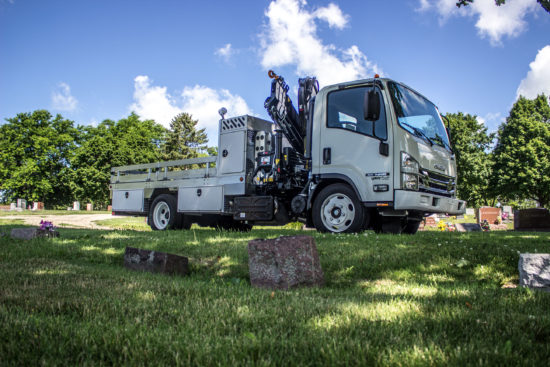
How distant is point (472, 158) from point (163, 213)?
33128 mm

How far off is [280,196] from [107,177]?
1508 inches

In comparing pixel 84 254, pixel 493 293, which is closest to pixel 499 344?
pixel 493 293

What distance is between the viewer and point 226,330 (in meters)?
2.33

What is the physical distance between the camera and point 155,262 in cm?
509

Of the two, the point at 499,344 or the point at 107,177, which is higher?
the point at 107,177

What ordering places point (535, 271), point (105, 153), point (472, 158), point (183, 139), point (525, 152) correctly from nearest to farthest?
point (535, 271) < point (525, 152) < point (472, 158) < point (105, 153) < point (183, 139)

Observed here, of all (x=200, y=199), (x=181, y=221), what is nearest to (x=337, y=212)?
(x=200, y=199)

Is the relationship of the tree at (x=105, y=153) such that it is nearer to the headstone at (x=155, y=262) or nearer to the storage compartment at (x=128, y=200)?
the storage compartment at (x=128, y=200)

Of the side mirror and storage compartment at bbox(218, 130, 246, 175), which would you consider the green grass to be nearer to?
the side mirror

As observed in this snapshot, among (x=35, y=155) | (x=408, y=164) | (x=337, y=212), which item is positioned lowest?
(x=337, y=212)

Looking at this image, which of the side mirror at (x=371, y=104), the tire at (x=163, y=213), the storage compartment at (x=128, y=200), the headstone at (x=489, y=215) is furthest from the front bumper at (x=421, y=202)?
the headstone at (x=489, y=215)

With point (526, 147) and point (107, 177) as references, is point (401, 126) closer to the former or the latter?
point (526, 147)

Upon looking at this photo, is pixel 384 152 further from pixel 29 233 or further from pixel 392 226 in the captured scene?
pixel 29 233

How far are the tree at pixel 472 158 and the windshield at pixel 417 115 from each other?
96.3ft
